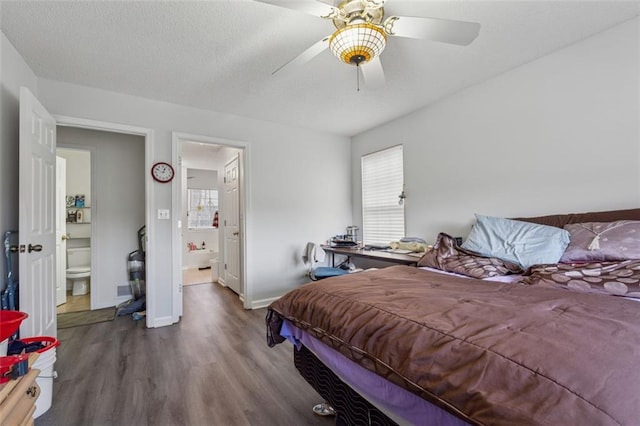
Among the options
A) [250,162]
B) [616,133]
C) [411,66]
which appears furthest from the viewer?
[250,162]

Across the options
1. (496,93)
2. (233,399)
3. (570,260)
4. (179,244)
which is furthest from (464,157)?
(179,244)

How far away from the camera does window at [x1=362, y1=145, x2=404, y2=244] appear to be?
148 inches

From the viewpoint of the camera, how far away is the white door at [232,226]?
166 inches

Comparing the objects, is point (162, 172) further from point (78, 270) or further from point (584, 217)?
point (584, 217)

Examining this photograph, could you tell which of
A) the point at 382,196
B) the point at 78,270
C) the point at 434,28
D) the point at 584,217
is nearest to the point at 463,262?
the point at 584,217

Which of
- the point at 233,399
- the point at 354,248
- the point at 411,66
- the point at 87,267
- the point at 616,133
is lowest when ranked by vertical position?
the point at 233,399

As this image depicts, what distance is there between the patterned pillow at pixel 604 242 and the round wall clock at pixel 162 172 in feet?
11.6

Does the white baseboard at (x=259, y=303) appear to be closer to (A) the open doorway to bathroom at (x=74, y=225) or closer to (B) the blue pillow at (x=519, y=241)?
(A) the open doorway to bathroom at (x=74, y=225)

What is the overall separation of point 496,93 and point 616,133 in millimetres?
970

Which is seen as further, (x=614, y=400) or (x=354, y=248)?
(x=354, y=248)

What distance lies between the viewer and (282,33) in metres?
2.04

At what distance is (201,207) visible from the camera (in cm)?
700

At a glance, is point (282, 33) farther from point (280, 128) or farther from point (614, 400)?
point (614, 400)

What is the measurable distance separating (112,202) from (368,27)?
391 centimetres
